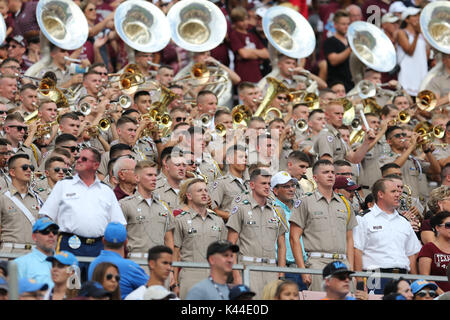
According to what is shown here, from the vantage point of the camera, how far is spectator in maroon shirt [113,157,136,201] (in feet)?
41.0

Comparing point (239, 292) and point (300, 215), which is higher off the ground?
point (300, 215)

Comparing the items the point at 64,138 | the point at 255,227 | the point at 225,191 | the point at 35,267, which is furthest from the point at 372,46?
the point at 35,267

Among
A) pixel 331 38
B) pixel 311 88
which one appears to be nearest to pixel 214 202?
pixel 311 88

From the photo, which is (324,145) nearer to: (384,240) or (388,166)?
(388,166)

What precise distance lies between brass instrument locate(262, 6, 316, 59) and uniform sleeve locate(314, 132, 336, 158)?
3178 mm

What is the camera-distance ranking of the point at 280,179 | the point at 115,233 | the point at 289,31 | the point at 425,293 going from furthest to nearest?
the point at 289,31
the point at 280,179
the point at 425,293
the point at 115,233

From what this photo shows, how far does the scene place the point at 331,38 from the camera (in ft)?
63.6

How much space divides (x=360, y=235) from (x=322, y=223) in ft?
1.91

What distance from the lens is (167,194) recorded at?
1287 cm

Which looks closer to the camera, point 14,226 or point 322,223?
point 14,226

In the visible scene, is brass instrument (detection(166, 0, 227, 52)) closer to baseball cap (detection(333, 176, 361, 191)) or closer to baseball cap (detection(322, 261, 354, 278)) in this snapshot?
baseball cap (detection(333, 176, 361, 191))

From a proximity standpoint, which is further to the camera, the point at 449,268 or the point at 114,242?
the point at 449,268

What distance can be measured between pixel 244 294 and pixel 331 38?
10.5 m

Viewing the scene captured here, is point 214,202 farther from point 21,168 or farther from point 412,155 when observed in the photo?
point 412,155
